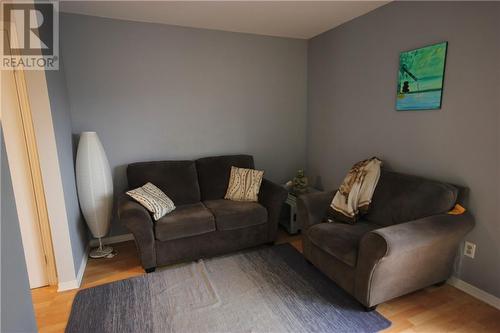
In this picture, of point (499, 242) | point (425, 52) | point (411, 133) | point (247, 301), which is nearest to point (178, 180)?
point (247, 301)

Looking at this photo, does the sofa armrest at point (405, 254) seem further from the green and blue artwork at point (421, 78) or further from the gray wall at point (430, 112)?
the green and blue artwork at point (421, 78)

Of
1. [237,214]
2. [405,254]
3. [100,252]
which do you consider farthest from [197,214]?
[405,254]

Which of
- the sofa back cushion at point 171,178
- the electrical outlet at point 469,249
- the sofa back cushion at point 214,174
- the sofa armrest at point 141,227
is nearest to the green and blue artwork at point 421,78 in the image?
the electrical outlet at point 469,249

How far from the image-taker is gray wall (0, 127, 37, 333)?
0.97 metres

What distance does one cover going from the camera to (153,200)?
2488mm

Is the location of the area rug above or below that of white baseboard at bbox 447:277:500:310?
below

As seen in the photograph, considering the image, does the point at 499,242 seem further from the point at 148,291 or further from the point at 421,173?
the point at 148,291

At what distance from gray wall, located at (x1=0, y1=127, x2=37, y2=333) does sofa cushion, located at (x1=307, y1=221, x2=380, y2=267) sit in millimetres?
1778

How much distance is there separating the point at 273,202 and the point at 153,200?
1.13 m

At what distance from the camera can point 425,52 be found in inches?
86.6

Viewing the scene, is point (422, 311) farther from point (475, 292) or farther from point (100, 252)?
point (100, 252)

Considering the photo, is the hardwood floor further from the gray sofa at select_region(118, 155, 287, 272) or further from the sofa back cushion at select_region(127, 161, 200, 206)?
the sofa back cushion at select_region(127, 161, 200, 206)

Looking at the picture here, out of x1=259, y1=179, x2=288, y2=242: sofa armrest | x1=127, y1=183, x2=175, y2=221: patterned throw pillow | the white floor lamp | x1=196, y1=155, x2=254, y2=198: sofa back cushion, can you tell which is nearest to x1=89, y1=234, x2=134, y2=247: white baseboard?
the white floor lamp

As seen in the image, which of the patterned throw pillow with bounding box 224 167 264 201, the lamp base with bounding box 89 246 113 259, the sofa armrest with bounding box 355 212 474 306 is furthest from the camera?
the patterned throw pillow with bounding box 224 167 264 201
